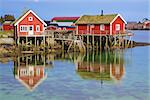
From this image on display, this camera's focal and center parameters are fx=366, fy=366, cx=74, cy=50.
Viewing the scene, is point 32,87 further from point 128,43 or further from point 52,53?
point 128,43

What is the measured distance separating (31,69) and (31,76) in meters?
2.77

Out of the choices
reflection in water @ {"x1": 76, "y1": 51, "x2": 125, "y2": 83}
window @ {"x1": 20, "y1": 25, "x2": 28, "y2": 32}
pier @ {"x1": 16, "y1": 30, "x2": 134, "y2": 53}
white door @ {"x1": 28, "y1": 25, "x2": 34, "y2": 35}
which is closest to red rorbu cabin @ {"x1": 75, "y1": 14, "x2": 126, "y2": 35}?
pier @ {"x1": 16, "y1": 30, "x2": 134, "y2": 53}

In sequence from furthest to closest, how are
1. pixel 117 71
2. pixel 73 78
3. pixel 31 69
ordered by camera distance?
pixel 31 69 < pixel 117 71 < pixel 73 78

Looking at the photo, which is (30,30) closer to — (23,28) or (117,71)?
(23,28)

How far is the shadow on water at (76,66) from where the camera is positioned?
21156 mm

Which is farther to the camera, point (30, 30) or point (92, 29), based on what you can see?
point (92, 29)

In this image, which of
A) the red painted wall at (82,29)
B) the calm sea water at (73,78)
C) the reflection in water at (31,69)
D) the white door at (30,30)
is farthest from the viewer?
the red painted wall at (82,29)

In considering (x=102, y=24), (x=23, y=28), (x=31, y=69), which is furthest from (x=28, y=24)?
(x=31, y=69)

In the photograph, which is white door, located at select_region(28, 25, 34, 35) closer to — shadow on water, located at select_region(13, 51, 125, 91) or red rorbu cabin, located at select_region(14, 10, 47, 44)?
red rorbu cabin, located at select_region(14, 10, 47, 44)

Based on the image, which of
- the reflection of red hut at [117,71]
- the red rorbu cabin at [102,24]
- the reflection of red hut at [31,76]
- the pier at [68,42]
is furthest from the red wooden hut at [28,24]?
the reflection of red hut at [117,71]

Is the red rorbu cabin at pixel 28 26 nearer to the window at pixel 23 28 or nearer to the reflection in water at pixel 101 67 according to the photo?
the window at pixel 23 28

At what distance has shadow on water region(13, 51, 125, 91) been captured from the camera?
21156mm

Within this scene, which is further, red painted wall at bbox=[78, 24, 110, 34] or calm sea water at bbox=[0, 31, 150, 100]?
red painted wall at bbox=[78, 24, 110, 34]

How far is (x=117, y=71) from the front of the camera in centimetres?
2384
